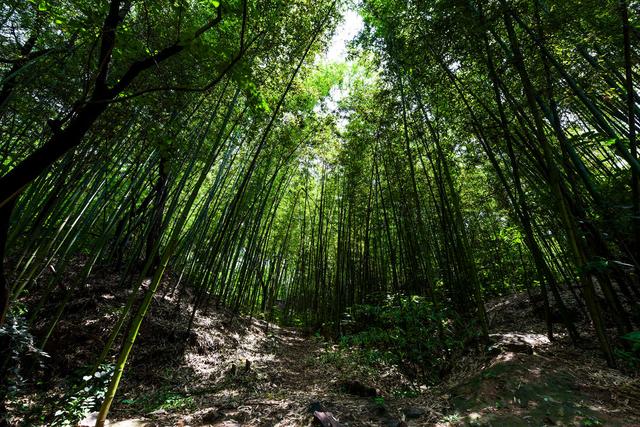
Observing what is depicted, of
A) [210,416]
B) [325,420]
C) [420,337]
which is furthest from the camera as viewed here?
[420,337]

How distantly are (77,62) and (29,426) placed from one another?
3515 millimetres

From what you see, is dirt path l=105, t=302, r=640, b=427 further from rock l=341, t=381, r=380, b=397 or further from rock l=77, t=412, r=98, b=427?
rock l=77, t=412, r=98, b=427

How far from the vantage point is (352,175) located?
625 cm

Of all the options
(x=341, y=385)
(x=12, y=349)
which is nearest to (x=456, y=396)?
(x=341, y=385)

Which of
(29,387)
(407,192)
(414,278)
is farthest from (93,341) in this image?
(407,192)

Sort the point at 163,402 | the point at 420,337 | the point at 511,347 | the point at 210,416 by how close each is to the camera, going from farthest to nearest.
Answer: the point at 420,337
the point at 511,347
the point at 163,402
the point at 210,416

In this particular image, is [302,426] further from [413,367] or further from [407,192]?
[407,192]

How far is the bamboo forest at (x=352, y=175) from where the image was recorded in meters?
2.04

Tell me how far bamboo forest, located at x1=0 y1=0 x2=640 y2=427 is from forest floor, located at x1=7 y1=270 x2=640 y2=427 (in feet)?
0.08

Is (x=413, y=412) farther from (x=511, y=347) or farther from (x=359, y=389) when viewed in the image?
(x=511, y=347)

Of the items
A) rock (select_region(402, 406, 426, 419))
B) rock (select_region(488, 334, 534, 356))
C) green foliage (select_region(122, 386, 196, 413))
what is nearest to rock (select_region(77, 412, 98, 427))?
green foliage (select_region(122, 386, 196, 413))

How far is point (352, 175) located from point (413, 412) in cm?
469

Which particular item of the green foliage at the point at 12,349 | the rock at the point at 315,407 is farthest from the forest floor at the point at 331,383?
the green foliage at the point at 12,349

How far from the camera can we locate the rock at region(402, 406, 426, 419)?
2.17 metres
